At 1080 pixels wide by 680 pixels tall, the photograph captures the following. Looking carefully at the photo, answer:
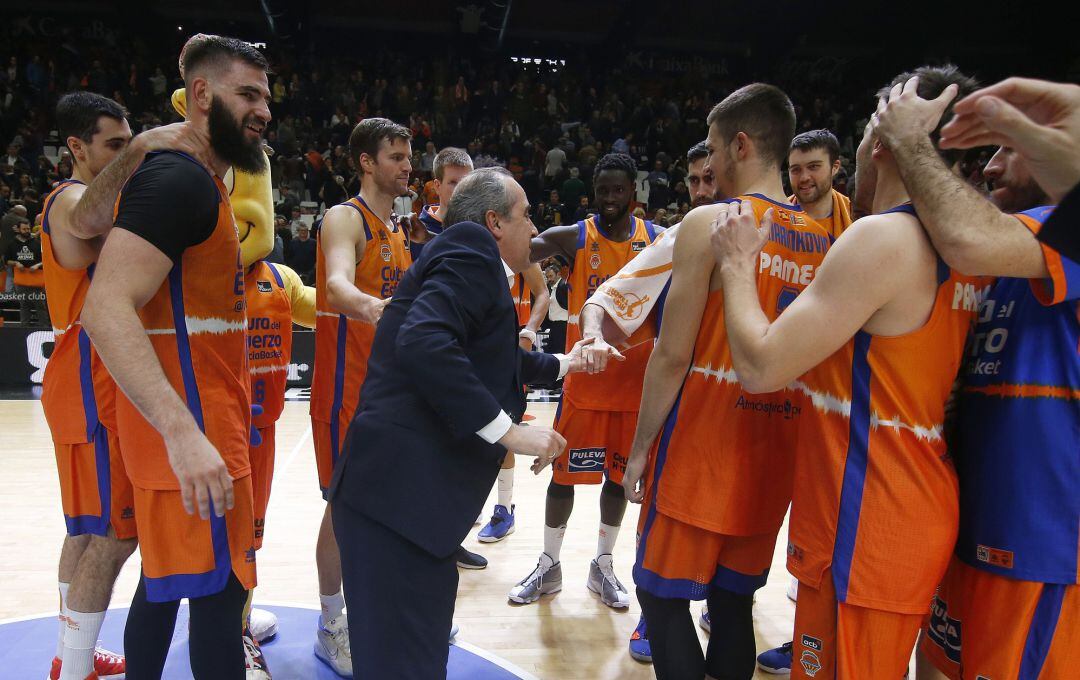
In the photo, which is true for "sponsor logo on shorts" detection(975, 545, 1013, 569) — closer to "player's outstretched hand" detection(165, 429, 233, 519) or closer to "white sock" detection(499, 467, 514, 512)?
"player's outstretched hand" detection(165, 429, 233, 519)

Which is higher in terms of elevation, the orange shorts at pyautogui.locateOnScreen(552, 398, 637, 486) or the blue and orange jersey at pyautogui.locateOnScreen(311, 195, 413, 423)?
the blue and orange jersey at pyautogui.locateOnScreen(311, 195, 413, 423)

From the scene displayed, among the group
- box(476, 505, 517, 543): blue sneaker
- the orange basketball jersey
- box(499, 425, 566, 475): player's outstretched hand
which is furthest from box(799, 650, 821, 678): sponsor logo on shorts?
box(476, 505, 517, 543): blue sneaker

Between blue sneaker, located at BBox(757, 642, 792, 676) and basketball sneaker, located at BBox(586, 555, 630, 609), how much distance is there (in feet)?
2.62

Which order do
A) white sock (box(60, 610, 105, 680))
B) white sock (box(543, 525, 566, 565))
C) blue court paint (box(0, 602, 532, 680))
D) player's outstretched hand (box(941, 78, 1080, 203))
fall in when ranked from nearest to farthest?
player's outstretched hand (box(941, 78, 1080, 203)), white sock (box(60, 610, 105, 680)), blue court paint (box(0, 602, 532, 680)), white sock (box(543, 525, 566, 565))

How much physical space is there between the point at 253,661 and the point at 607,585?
1869 millimetres

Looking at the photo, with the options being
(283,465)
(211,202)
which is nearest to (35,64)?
(283,465)

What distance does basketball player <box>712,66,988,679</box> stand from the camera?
1.69m

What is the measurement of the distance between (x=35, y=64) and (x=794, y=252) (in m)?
18.6

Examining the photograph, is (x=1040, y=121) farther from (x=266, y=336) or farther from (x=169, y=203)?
(x=266, y=336)

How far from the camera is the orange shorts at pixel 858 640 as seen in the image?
1.73 m

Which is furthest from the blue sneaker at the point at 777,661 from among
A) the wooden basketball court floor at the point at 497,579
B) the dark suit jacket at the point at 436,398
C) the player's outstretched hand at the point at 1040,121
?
the player's outstretched hand at the point at 1040,121

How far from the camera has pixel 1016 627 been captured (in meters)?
1.65

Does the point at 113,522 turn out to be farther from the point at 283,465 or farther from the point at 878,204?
the point at 283,465

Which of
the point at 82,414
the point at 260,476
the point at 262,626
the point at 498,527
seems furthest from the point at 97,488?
the point at 498,527
